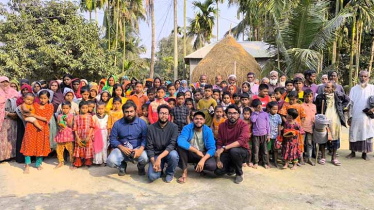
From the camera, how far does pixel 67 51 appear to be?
44.4ft

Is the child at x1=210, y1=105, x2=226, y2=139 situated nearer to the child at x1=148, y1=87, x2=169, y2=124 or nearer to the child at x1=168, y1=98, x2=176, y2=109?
the child at x1=168, y1=98, x2=176, y2=109

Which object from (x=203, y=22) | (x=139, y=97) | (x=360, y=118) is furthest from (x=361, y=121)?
(x=203, y=22)

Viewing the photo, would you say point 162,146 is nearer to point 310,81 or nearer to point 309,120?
point 309,120

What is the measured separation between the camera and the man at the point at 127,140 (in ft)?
13.8

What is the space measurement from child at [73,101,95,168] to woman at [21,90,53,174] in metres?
0.54

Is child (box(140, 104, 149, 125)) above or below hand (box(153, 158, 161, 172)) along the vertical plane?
above

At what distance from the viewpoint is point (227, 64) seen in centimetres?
1127

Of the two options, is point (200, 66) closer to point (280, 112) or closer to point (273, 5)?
point (273, 5)

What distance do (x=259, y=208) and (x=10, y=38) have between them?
13976mm

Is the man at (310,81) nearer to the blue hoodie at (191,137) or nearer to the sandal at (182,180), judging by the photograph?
the blue hoodie at (191,137)

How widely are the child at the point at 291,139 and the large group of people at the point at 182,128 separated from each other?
2cm

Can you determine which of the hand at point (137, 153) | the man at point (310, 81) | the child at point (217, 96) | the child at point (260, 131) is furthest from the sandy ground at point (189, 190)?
the man at point (310, 81)

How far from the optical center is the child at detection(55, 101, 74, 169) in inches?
191

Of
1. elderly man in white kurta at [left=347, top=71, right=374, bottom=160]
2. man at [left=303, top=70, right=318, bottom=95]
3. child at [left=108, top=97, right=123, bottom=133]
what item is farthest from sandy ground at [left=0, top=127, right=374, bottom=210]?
man at [left=303, top=70, right=318, bottom=95]
